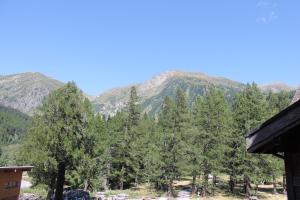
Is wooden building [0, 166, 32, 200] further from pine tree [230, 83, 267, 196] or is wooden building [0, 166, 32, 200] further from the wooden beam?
the wooden beam

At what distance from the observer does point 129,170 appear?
61.2 metres

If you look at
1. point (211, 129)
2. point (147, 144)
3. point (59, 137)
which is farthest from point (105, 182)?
point (59, 137)

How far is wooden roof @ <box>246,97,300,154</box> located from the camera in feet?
19.2

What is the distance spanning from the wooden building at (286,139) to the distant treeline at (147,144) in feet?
97.0

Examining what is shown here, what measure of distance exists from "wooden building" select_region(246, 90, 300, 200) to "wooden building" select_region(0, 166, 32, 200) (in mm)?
29703

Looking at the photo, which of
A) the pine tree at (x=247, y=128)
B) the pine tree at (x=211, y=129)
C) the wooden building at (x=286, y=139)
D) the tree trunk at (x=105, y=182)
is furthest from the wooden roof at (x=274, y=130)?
the tree trunk at (x=105, y=182)

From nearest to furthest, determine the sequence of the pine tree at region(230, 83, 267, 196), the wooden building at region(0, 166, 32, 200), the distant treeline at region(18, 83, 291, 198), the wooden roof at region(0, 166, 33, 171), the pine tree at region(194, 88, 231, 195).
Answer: the wooden roof at region(0, 166, 33, 171) < the wooden building at region(0, 166, 32, 200) < the distant treeline at region(18, 83, 291, 198) < the pine tree at region(230, 83, 267, 196) < the pine tree at region(194, 88, 231, 195)

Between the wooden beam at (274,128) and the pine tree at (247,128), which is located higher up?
the pine tree at (247,128)

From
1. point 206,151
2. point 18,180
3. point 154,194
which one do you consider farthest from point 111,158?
point 18,180

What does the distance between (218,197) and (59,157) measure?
79.5ft

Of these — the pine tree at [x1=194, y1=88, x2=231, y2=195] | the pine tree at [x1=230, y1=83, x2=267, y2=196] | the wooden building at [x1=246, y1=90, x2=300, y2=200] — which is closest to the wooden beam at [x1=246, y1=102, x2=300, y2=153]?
the wooden building at [x1=246, y1=90, x2=300, y2=200]

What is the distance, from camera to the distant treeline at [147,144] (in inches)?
1390

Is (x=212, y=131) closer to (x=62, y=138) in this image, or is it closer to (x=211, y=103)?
(x=211, y=103)

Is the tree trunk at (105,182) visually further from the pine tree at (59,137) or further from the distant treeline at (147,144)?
the pine tree at (59,137)
